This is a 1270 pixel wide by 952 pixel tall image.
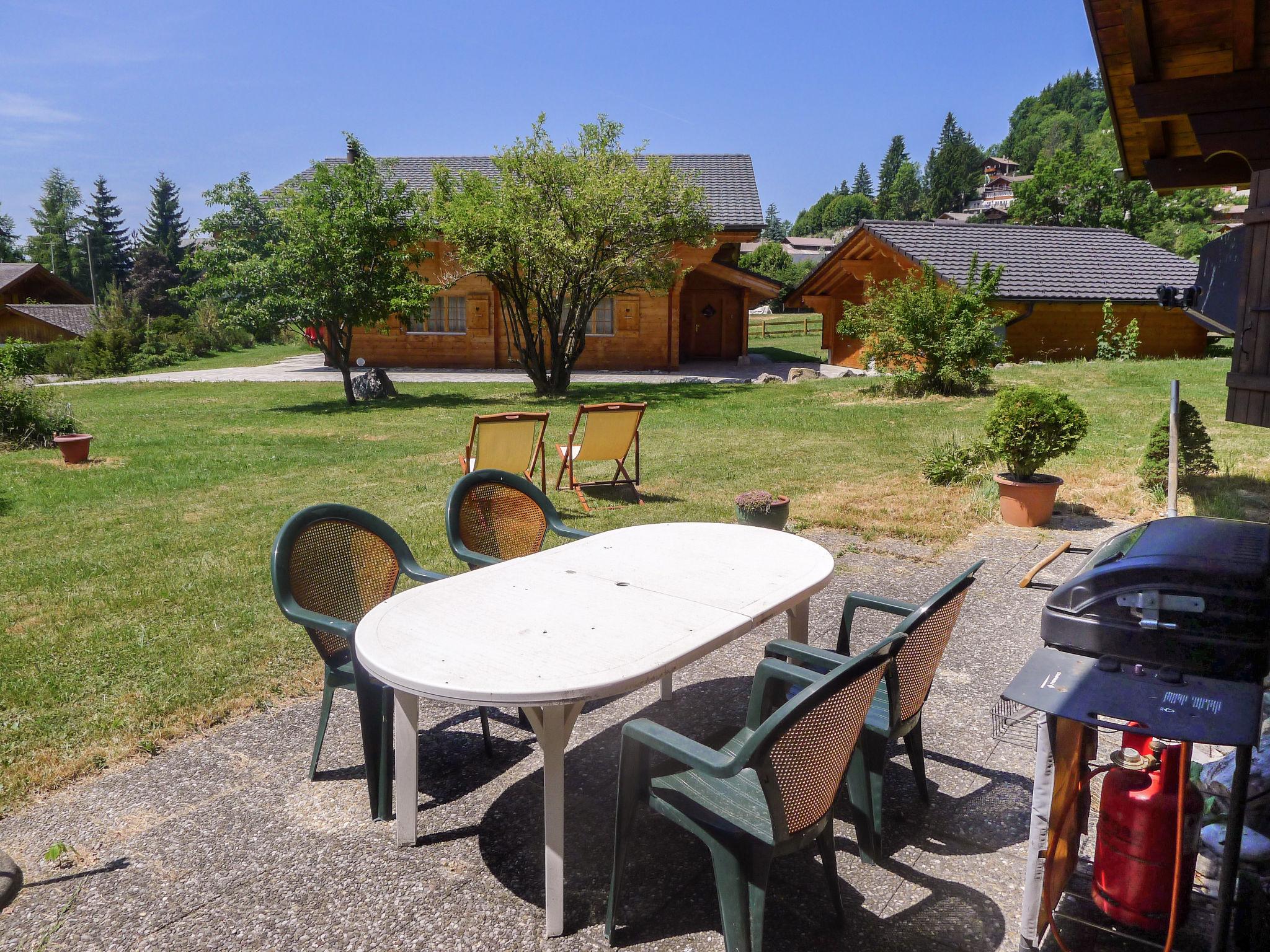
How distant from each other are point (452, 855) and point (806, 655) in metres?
1.28

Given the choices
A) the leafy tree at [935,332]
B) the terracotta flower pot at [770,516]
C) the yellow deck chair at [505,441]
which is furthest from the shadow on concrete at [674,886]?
the leafy tree at [935,332]

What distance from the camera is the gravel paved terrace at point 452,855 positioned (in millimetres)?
2250

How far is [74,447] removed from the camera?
9.91 m

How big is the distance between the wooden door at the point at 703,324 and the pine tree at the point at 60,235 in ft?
192

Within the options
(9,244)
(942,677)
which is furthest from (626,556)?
(9,244)

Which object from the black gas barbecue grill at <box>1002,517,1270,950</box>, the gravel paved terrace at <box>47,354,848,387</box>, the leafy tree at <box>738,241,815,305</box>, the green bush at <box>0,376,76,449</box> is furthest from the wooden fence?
the black gas barbecue grill at <box>1002,517,1270,950</box>

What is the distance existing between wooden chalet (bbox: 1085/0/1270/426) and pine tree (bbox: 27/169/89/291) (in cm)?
7564

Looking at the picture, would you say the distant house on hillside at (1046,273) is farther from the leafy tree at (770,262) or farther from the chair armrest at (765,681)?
the leafy tree at (770,262)

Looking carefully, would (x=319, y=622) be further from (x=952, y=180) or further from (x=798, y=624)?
(x=952, y=180)

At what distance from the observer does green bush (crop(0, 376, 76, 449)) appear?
10.9m

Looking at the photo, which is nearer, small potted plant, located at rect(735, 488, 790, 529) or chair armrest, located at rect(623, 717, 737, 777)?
chair armrest, located at rect(623, 717, 737, 777)

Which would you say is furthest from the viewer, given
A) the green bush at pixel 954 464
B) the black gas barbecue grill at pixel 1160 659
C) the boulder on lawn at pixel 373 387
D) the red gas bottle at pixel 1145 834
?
the boulder on lawn at pixel 373 387

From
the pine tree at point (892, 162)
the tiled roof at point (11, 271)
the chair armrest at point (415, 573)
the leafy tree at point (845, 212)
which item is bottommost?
the chair armrest at point (415, 573)

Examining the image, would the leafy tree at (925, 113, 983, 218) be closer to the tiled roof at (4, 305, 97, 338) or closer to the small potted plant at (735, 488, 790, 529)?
the tiled roof at (4, 305, 97, 338)
